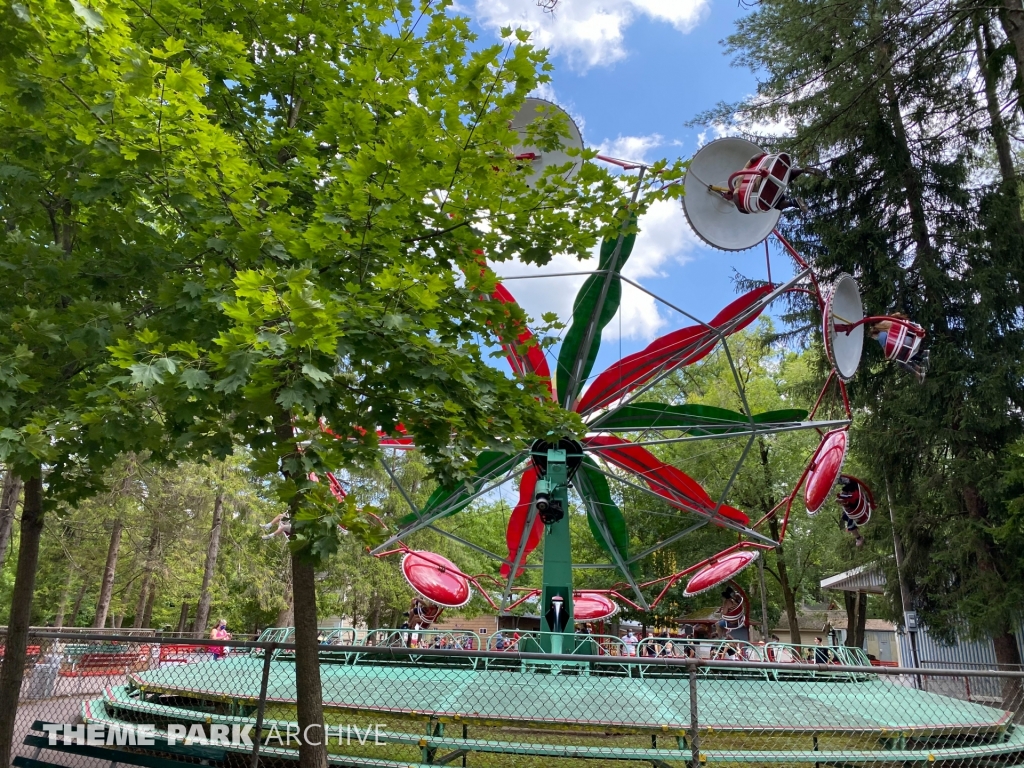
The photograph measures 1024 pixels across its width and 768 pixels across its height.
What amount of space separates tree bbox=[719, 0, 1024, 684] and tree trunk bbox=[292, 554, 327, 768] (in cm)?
1424

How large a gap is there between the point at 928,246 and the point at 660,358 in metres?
10.2

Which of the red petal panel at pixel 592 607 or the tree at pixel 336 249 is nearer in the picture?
the tree at pixel 336 249

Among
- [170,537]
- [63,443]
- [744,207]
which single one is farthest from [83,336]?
[170,537]

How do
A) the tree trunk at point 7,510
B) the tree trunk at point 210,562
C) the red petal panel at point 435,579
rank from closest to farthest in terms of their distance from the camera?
the tree trunk at point 7,510 < the red petal panel at point 435,579 < the tree trunk at point 210,562

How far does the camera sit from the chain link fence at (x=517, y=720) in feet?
22.5

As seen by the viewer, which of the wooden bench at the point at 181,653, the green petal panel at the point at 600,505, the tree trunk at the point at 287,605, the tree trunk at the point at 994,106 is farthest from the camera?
the tree trunk at the point at 287,605

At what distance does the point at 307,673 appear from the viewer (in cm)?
507

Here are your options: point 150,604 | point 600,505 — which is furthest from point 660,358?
point 150,604

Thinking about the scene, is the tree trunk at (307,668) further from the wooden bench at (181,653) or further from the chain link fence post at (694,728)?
the chain link fence post at (694,728)

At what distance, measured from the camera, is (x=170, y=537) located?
26859 mm

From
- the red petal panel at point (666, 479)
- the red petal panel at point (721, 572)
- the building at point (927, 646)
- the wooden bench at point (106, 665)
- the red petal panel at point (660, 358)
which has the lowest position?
the wooden bench at point (106, 665)

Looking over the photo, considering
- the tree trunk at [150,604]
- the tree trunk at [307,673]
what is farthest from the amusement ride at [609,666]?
the tree trunk at [150,604]

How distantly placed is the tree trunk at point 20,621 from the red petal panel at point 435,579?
27.8 ft

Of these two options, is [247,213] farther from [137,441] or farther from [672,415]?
[672,415]
